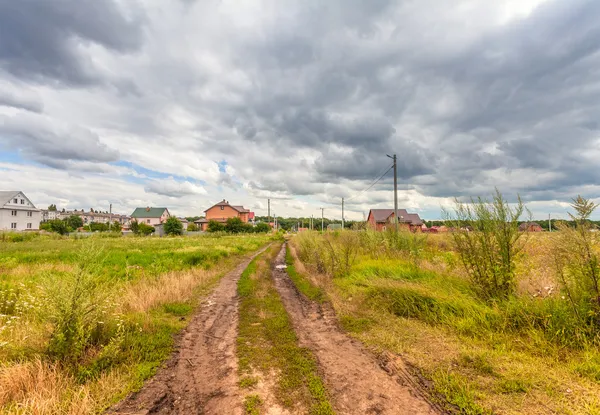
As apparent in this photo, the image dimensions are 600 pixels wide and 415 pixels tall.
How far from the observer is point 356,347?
4832 mm

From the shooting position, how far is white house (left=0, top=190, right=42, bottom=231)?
49.9 meters

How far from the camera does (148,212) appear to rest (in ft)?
312

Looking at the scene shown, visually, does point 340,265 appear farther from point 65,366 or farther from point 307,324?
point 65,366

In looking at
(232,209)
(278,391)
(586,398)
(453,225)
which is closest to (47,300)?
(278,391)

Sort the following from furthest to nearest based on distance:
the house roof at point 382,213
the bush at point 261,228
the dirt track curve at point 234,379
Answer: the bush at point 261,228 → the house roof at point 382,213 → the dirt track curve at point 234,379

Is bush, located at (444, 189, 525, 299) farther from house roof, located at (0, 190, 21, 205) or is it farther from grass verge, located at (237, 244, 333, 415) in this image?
house roof, located at (0, 190, 21, 205)

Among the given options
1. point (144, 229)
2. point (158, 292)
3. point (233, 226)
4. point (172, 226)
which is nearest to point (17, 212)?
point (144, 229)

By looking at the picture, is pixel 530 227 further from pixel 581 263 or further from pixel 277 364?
pixel 277 364

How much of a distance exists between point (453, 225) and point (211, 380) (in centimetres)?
623

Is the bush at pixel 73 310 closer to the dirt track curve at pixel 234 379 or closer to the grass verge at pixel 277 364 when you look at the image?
the dirt track curve at pixel 234 379

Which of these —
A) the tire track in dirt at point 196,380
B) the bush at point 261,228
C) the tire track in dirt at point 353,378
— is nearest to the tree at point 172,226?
the bush at point 261,228

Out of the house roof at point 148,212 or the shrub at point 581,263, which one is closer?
the shrub at point 581,263

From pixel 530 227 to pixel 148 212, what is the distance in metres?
107

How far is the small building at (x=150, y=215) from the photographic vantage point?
93.6 metres
